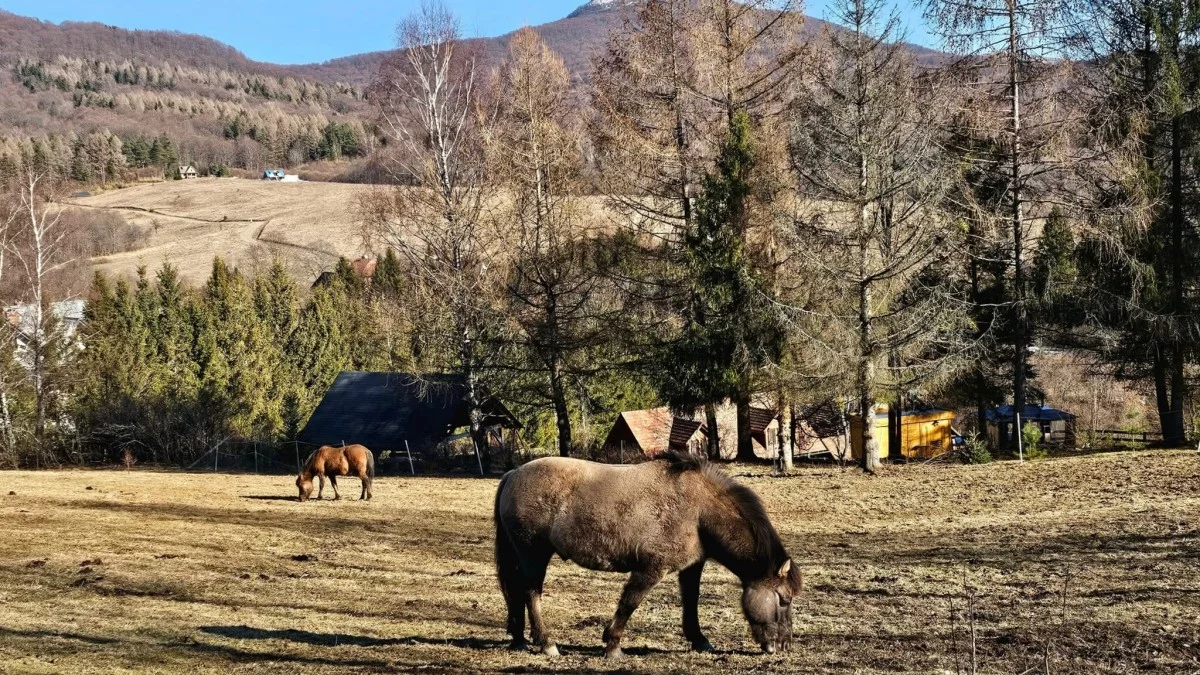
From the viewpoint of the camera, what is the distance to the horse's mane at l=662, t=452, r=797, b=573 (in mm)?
7891

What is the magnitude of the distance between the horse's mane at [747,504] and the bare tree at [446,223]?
67.8ft

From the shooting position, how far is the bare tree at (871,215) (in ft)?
69.7

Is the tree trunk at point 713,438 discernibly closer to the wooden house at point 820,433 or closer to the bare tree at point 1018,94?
the wooden house at point 820,433

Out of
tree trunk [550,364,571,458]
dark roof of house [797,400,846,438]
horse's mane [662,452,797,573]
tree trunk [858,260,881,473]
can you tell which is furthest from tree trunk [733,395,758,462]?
horse's mane [662,452,797,573]

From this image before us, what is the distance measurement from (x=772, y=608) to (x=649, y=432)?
27.7m

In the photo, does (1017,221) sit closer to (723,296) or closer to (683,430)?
(723,296)

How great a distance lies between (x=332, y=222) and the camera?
9331cm

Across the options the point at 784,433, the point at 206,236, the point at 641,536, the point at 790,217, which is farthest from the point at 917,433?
the point at 206,236

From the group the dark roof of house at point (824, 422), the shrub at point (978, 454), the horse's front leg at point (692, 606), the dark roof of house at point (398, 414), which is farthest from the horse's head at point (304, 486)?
the shrub at point (978, 454)

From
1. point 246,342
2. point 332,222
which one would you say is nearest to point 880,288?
point 246,342

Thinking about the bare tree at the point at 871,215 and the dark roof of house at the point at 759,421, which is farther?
the dark roof of house at the point at 759,421

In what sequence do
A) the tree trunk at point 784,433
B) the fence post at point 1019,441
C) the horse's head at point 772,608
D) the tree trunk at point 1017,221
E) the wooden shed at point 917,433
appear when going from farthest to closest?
the wooden shed at point 917,433, the tree trunk at point 784,433, the tree trunk at point 1017,221, the fence post at point 1019,441, the horse's head at point 772,608

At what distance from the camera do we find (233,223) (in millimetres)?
97625

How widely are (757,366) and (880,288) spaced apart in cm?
361
